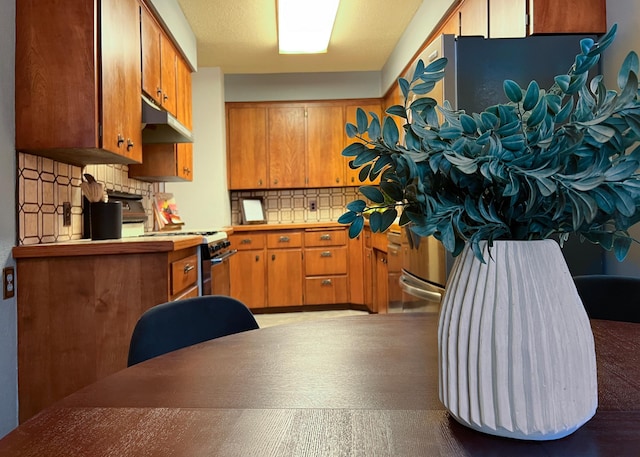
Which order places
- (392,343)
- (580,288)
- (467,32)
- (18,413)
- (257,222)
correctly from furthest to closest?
(257,222)
(467,32)
(18,413)
(580,288)
(392,343)

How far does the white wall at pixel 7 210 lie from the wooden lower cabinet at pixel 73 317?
36 millimetres

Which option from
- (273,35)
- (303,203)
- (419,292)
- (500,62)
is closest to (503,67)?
(500,62)

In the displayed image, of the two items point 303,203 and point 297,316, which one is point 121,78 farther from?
point 303,203

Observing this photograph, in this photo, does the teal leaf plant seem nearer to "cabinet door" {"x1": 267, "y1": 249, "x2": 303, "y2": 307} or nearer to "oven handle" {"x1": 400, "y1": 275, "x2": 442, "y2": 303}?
"oven handle" {"x1": 400, "y1": 275, "x2": 442, "y2": 303}

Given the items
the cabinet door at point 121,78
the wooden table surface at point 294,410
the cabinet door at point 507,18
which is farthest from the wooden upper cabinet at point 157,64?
the wooden table surface at point 294,410

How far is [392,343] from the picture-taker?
3.30 ft

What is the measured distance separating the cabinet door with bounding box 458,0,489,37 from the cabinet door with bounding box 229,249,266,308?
2.88 metres

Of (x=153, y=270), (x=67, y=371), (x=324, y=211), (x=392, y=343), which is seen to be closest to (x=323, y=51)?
(x=324, y=211)

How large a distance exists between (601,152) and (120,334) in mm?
1928

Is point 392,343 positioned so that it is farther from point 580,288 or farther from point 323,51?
point 323,51

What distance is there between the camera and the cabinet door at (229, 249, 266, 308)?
4914 millimetres

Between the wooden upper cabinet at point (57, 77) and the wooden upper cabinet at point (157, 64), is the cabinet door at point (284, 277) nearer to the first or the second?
the wooden upper cabinet at point (157, 64)

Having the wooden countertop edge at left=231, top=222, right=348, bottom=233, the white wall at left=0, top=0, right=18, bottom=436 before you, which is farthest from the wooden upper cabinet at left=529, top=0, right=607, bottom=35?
the wooden countertop edge at left=231, top=222, right=348, bottom=233

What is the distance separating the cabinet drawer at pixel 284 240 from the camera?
4969 millimetres
